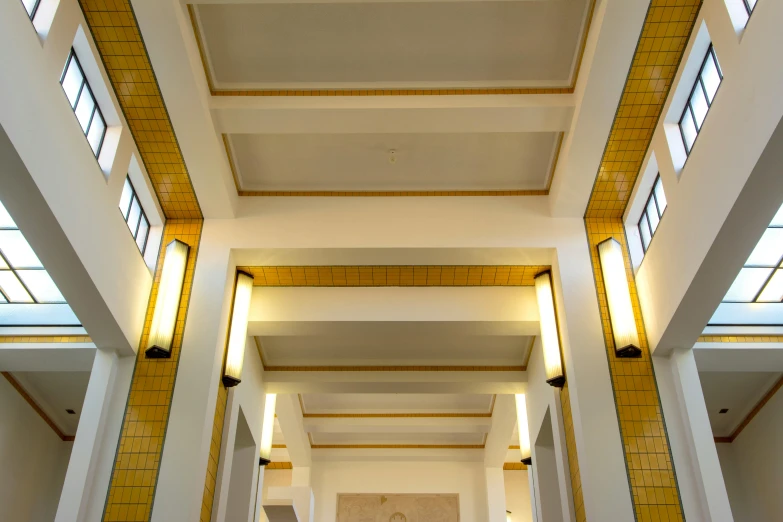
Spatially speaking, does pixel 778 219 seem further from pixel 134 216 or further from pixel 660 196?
pixel 134 216

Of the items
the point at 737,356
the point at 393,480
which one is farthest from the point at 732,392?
the point at 393,480

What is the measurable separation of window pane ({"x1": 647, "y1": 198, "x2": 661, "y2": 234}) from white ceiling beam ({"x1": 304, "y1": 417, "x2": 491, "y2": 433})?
6378 millimetres

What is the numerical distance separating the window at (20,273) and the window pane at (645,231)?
19.8ft

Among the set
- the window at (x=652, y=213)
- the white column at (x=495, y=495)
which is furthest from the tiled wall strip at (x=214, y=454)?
the white column at (x=495, y=495)

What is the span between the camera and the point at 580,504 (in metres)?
6.64

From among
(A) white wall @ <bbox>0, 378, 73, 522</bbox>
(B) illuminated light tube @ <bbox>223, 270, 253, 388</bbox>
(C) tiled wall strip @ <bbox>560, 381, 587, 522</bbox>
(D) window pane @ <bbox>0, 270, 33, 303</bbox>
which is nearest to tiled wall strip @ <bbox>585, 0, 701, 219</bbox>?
(C) tiled wall strip @ <bbox>560, 381, 587, 522</bbox>

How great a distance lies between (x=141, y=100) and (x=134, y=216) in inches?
54.0

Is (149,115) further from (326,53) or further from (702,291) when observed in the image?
(702,291)

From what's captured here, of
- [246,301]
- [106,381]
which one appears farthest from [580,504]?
[106,381]

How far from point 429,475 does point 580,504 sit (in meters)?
7.49

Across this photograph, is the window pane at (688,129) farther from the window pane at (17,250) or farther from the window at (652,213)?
the window pane at (17,250)

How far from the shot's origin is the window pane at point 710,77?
19.4 feet

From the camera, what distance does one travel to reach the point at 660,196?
282 inches

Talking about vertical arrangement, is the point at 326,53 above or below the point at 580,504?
above
